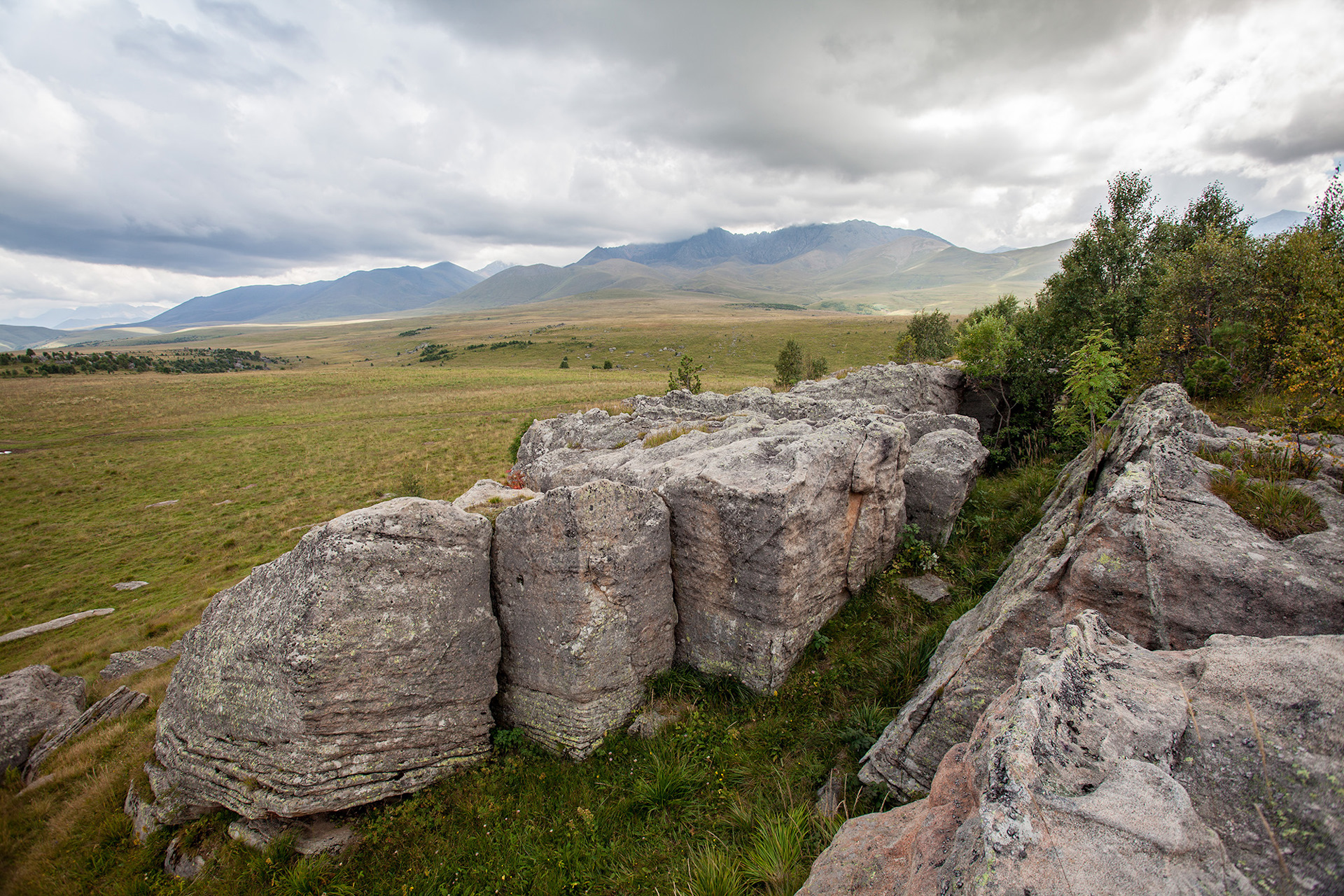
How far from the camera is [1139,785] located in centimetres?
418

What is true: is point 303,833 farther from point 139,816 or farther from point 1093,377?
point 1093,377

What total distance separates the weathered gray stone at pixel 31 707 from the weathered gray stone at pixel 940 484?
2467 centimetres

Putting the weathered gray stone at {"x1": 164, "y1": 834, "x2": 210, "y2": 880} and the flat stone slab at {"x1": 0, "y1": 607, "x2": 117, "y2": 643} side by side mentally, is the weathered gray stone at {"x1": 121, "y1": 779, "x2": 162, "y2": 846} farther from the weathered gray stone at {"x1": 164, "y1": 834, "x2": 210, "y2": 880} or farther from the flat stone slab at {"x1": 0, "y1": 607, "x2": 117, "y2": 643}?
the flat stone slab at {"x1": 0, "y1": 607, "x2": 117, "y2": 643}

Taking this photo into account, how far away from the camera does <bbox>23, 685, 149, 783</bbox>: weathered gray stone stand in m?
13.0

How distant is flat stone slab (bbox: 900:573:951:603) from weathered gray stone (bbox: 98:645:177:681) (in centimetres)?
2541

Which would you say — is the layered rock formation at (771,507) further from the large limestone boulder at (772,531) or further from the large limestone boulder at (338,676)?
the large limestone boulder at (338,676)

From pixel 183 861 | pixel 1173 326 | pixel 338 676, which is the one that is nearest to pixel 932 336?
pixel 1173 326

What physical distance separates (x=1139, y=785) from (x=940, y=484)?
1055 cm

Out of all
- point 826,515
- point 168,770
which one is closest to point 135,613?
point 168,770

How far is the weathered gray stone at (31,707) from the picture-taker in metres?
13.3

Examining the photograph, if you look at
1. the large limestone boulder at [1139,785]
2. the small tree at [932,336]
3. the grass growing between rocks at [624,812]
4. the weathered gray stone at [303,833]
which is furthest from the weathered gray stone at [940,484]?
the small tree at [932,336]

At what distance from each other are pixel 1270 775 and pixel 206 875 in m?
14.8

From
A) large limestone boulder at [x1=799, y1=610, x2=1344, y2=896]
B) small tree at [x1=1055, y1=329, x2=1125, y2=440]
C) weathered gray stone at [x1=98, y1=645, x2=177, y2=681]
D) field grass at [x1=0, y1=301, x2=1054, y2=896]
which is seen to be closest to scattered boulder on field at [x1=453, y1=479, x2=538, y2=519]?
field grass at [x1=0, y1=301, x2=1054, y2=896]

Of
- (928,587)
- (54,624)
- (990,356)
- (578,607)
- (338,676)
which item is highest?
(990,356)
